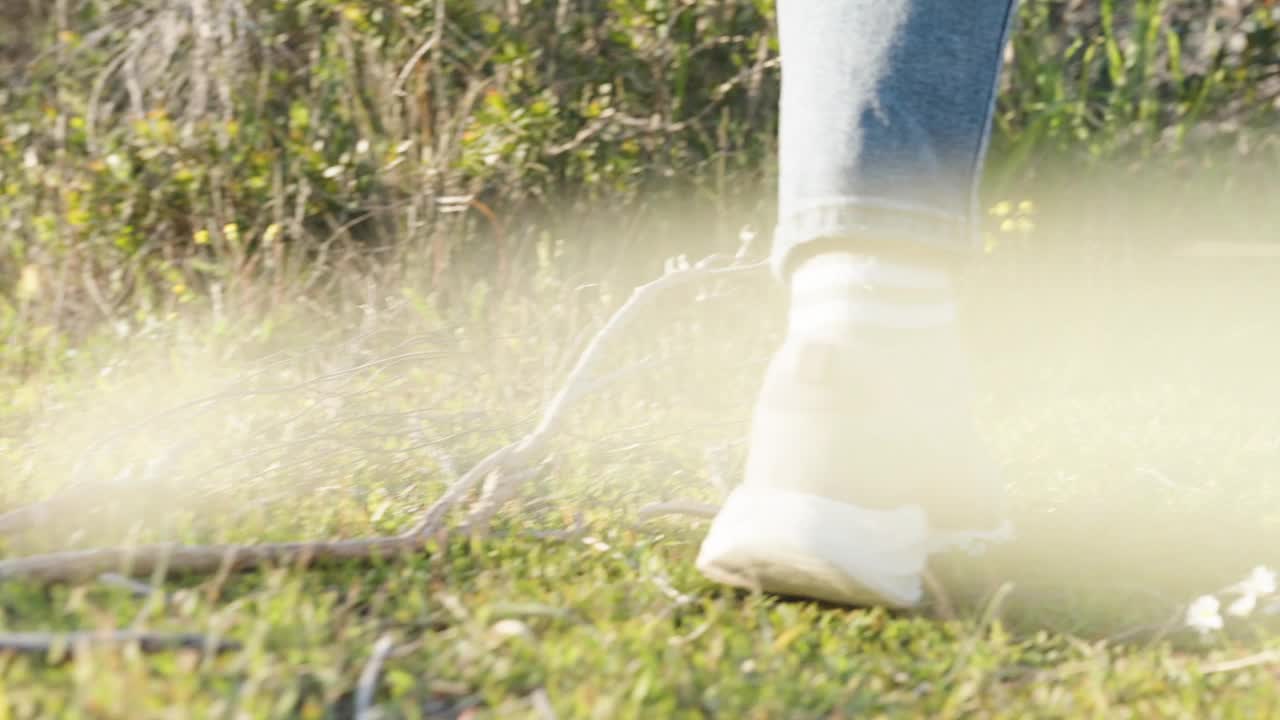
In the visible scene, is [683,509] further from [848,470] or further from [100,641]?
[100,641]

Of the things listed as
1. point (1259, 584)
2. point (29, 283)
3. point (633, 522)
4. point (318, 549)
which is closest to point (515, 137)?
point (29, 283)

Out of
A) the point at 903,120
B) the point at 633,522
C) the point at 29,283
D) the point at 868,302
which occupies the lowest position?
the point at 633,522

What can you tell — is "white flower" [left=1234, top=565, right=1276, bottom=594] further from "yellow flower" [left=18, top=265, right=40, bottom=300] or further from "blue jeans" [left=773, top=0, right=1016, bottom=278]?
"yellow flower" [left=18, top=265, right=40, bottom=300]

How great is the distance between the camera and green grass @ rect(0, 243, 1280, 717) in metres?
1.35

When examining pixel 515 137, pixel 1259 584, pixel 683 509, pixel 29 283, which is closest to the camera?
pixel 1259 584

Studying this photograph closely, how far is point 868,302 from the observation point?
157 centimetres

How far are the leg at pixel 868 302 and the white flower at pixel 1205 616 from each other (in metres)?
0.32

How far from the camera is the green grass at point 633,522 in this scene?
1347 mm

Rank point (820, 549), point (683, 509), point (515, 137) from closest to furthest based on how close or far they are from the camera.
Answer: point (820, 549)
point (683, 509)
point (515, 137)

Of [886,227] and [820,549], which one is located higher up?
[886,227]

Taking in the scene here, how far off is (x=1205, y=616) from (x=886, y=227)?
59cm

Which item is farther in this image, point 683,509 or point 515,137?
point 515,137

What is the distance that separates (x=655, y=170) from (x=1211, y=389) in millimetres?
1378

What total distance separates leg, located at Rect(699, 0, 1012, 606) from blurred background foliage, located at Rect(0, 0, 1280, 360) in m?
1.48
